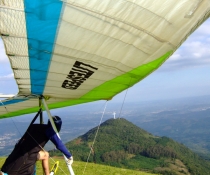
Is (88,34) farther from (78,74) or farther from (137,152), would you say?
(137,152)

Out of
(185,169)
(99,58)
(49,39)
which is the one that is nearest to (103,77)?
(99,58)

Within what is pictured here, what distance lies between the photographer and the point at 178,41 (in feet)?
14.3

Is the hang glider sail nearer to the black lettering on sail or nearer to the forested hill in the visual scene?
the black lettering on sail

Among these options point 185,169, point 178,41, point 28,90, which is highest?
point 178,41

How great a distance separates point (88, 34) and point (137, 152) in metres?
138

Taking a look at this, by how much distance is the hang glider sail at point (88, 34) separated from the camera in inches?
119

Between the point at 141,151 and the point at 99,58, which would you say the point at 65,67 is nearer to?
the point at 99,58

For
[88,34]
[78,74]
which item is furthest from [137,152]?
[88,34]

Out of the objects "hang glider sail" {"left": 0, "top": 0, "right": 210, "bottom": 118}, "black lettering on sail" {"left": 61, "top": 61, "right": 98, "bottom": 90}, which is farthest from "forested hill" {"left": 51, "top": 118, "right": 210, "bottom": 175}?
"hang glider sail" {"left": 0, "top": 0, "right": 210, "bottom": 118}

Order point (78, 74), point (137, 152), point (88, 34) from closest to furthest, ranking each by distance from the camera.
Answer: point (88, 34) < point (78, 74) < point (137, 152)

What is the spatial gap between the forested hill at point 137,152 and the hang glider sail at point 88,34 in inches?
3964

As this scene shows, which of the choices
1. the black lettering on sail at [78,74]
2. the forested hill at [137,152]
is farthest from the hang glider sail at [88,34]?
the forested hill at [137,152]

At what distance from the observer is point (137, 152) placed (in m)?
136

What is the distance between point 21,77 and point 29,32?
4.47ft
